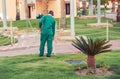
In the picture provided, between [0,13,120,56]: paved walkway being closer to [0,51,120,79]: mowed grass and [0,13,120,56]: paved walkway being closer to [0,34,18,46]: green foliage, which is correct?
[0,34,18,46]: green foliage

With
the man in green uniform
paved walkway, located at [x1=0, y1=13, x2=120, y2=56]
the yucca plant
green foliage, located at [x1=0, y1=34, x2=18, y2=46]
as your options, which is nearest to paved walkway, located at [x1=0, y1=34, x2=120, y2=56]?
paved walkway, located at [x1=0, y1=13, x2=120, y2=56]

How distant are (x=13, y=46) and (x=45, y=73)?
7.19 m

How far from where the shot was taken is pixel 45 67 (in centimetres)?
1158

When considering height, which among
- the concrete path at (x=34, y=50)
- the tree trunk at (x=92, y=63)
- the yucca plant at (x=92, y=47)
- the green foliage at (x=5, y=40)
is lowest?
the concrete path at (x=34, y=50)

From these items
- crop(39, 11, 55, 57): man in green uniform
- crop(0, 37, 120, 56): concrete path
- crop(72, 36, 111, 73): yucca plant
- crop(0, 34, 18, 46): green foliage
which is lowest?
crop(0, 37, 120, 56): concrete path

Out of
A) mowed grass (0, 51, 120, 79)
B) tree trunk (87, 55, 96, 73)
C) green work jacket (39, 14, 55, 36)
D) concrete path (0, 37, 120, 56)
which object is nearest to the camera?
mowed grass (0, 51, 120, 79)

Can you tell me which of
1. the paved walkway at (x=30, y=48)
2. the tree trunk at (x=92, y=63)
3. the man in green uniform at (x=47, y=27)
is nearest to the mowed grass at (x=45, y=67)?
the tree trunk at (x=92, y=63)

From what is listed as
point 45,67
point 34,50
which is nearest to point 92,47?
point 45,67

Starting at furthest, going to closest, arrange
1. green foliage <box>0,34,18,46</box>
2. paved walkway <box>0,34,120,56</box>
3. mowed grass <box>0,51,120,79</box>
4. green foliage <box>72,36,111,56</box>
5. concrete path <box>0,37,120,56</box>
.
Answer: green foliage <box>0,34,18,46</box>
paved walkway <box>0,34,120,56</box>
concrete path <box>0,37,120,56</box>
green foliage <box>72,36,111,56</box>
mowed grass <box>0,51,120,79</box>

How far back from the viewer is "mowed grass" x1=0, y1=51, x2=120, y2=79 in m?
10.4

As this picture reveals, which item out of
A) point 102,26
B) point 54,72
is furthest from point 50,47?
point 102,26

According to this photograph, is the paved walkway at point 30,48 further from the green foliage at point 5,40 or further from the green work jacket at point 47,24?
the green work jacket at point 47,24

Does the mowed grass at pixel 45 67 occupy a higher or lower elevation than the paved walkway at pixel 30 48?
higher

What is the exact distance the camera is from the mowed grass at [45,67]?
411 inches
